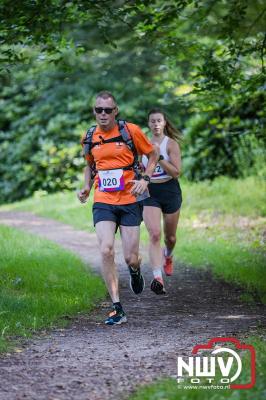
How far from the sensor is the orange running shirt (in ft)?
27.4

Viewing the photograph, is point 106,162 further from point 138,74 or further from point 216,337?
point 138,74

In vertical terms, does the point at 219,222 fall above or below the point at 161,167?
below

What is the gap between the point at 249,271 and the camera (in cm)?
1149

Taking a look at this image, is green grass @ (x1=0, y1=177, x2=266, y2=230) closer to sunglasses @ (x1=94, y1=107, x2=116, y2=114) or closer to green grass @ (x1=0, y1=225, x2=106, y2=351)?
green grass @ (x1=0, y1=225, x2=106, y2=351)

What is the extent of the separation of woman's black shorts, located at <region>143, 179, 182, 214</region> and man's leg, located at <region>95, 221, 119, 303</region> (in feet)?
6.17

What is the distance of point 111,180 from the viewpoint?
8320 millimetres

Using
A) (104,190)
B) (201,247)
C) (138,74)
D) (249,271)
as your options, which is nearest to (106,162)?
(104,190)

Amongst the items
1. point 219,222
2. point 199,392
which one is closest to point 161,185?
point 199,392

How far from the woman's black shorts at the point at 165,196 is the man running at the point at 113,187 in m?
1.68

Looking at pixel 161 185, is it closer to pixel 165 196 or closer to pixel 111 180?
pixel 165 196

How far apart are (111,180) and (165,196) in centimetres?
204

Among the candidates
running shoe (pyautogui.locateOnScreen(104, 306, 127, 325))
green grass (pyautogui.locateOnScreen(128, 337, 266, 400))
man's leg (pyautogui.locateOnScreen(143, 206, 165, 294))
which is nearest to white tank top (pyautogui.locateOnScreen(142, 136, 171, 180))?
man's leg (pyautogui.locateOnScreen(143, 206, 165, 294))

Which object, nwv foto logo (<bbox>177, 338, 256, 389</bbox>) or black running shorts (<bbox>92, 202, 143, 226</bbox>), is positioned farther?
black running shorts (<bbox>92, 202, 143, 226</bbox>)

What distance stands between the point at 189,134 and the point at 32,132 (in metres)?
6.37
